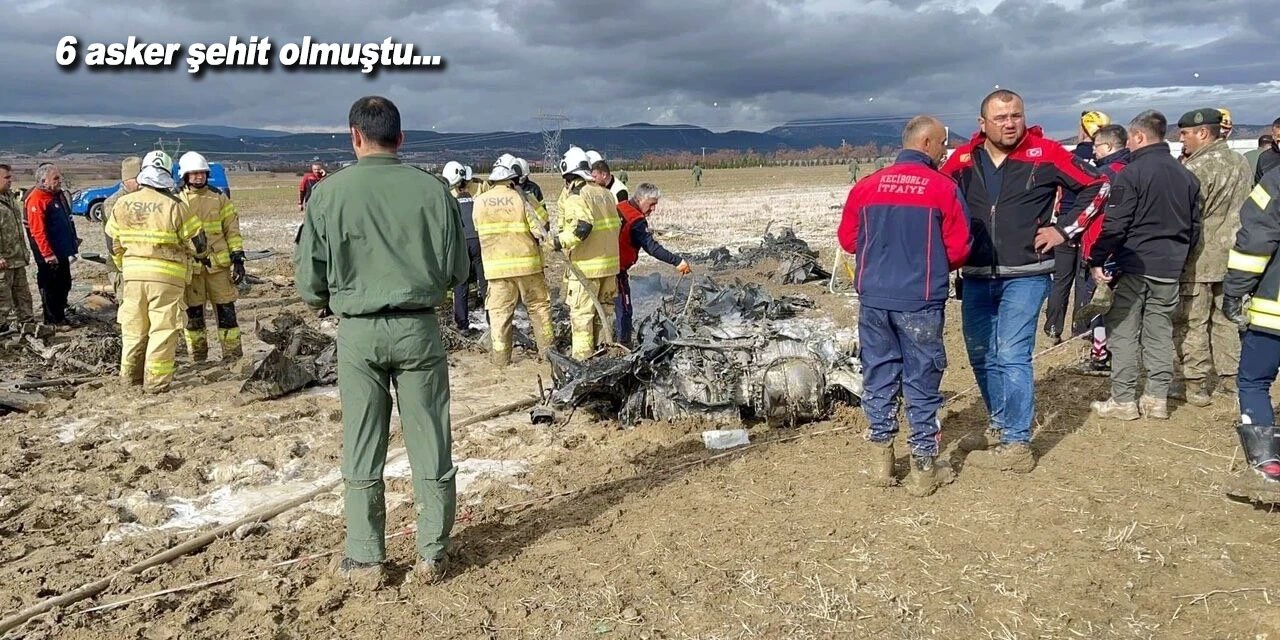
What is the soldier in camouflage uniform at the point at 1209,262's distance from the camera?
545 cm

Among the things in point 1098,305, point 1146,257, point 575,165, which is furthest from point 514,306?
point 1146,257

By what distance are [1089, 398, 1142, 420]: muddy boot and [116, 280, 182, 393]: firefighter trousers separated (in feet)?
23.8

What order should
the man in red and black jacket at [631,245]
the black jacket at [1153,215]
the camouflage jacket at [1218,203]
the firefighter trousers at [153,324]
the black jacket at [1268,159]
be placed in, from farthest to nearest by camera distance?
the black jacket at [1268,159] → the man in red and black jacket at [631,245] → the firefighter trousers at [153,324] → the camouflage jacket at [1218,203] → the black jacket at [1153,215]

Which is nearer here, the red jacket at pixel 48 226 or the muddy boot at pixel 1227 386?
the muddy boot at pixel 1227 386

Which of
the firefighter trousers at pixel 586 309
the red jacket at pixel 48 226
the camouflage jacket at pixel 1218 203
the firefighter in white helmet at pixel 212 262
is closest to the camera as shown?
the camouflage jacket at pixel 1218 203

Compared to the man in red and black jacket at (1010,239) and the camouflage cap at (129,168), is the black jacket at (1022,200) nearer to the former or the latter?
the man in red and black jacket at (1010,239)

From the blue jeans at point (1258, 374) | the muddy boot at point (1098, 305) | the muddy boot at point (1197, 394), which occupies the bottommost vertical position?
the muddy boot at point (1197, 394)

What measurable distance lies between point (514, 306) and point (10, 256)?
235 inches

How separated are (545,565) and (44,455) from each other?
4114 mm

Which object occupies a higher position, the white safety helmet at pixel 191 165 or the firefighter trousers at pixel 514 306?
the white safety helmet at pixel 191 165

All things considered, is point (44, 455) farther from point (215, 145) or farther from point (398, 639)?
point (215, 145)

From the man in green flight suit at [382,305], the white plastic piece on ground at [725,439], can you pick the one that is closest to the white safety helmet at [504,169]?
the white plastic piece on ground at [725,439]

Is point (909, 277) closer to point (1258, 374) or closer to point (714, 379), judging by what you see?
point (1258, 374)

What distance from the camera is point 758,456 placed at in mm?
5055
